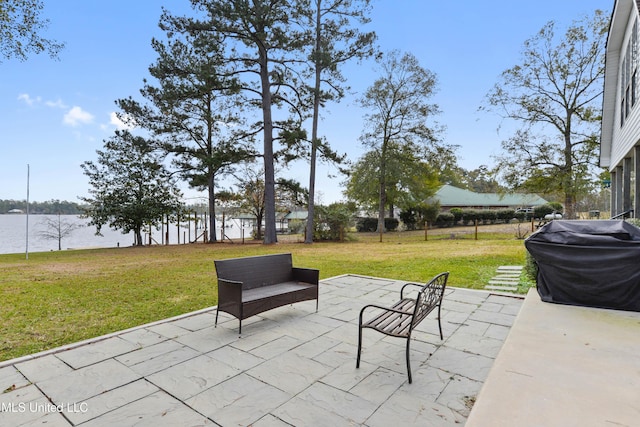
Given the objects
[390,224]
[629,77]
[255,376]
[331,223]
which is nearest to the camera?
[255,376]

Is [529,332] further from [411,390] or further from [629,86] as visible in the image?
[629,86]

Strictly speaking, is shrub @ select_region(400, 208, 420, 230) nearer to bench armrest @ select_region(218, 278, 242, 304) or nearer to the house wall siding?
the house wall siding

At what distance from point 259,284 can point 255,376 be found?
189cm

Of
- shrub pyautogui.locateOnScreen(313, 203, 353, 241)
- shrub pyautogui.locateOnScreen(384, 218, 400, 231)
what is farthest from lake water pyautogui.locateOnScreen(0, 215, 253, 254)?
shrub pyautogui.locateOnScreen(384, 218, 400, 231)

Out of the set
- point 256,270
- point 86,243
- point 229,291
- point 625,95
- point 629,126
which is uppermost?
point 625,95

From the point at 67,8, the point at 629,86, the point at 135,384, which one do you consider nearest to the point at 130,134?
the point at 67,8

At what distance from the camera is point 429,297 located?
3354 millimetres

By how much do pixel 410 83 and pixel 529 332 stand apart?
2548 cm

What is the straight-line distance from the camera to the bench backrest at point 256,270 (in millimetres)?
4281

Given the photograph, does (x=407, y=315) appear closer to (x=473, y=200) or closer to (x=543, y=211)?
(x=543, y=211)

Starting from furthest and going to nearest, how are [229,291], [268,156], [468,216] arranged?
[468,216]
[268,156]
[229,291]

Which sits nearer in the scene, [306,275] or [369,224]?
[306,275]

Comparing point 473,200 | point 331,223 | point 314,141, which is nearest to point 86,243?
point 331,223

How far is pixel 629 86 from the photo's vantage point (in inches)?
352
